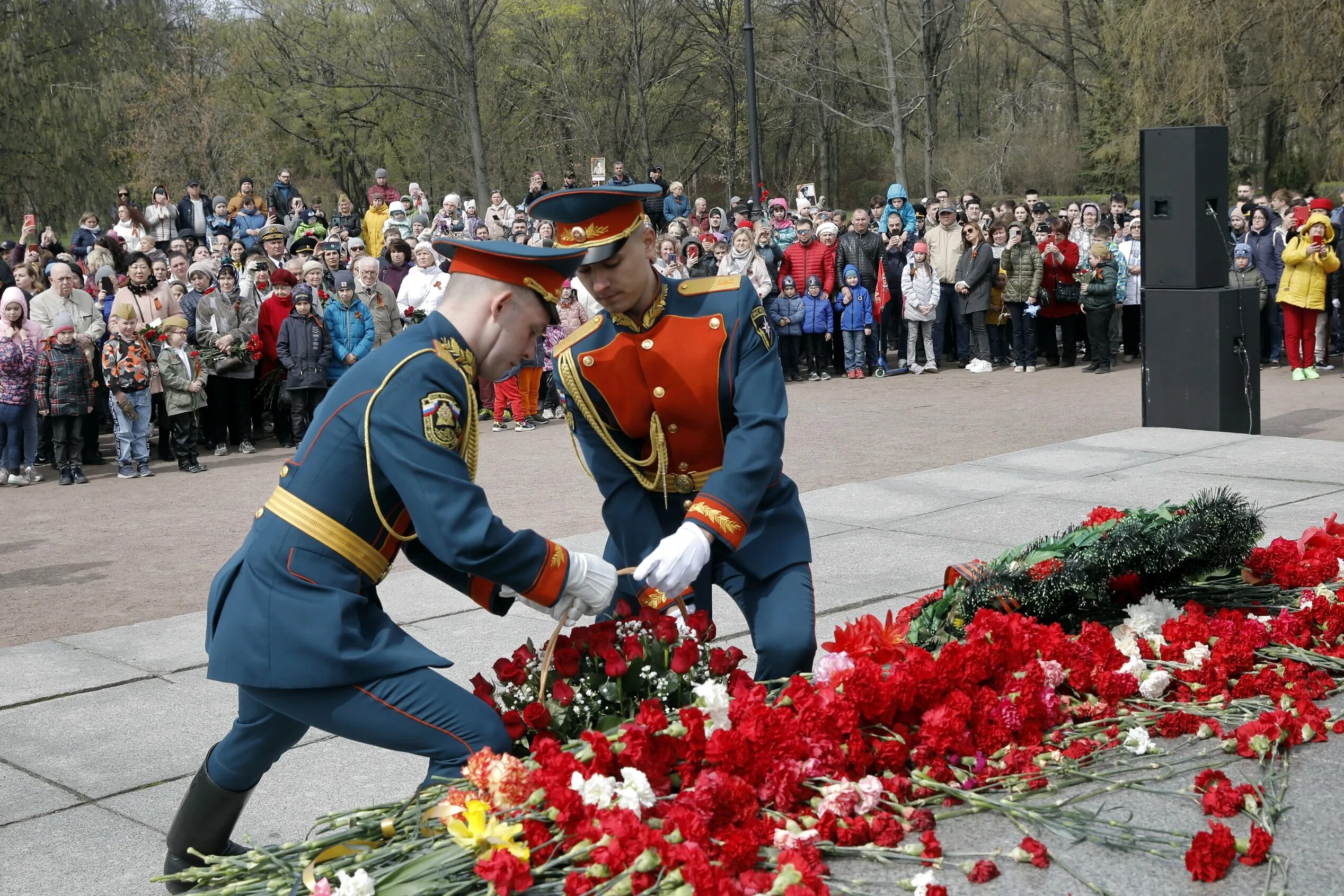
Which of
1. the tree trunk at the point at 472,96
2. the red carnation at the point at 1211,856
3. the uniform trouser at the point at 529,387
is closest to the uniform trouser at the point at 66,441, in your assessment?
the uniform trouser at the point at 529,387

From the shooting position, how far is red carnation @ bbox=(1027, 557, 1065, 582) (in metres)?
3.94

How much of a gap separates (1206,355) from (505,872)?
8.88m

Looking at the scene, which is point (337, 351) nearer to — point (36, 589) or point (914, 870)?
point (36, 589)

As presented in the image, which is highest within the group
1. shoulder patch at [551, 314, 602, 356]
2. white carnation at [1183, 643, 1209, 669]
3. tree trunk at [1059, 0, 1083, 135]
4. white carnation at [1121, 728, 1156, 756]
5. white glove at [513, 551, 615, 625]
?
tree trunk at [1059, 0, 1083, 135]

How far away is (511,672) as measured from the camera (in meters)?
3.12

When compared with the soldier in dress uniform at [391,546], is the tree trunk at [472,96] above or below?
above

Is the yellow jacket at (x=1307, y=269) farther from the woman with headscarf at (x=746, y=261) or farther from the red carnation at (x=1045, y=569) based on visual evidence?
the red carnation at (x=1045, y=569)

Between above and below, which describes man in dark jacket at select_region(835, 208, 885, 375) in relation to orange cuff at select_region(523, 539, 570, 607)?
above

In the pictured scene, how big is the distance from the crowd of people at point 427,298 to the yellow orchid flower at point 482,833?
31.9ft

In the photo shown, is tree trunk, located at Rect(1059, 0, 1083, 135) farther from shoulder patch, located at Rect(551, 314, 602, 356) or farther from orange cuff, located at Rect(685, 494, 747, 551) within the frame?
orange cuff, located at Rect(685, 494, 747, 551)

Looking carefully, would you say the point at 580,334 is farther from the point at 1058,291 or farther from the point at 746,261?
the point at 1058,291

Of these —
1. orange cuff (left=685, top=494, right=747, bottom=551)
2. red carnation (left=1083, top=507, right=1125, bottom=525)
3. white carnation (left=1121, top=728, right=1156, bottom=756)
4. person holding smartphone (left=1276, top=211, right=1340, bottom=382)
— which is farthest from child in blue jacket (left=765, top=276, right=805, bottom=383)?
white carnation (left=1121, top=728, right=1156, bottom=756)

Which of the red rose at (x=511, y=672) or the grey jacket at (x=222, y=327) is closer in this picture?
the red rose at (x=511, y=672)

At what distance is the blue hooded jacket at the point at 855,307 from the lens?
51.9 ft
